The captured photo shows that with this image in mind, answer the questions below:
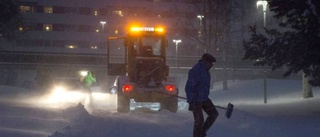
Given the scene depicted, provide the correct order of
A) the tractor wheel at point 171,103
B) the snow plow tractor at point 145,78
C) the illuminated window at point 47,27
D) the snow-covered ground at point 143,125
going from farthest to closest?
the illuminated window at point 47,27, the tractor wheel at point 171,103, the snow plow tractor at point 145,78, the snow-covered ground at point 143,125

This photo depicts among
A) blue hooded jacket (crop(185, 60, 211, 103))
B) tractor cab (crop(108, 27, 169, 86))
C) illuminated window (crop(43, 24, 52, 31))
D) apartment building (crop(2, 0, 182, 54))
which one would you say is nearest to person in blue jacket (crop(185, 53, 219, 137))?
blue hooded jacket (crop(185, 60, 211, 103))

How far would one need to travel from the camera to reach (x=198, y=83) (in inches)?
452

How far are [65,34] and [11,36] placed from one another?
154 ft

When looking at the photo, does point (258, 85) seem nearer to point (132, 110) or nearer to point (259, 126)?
point (132, 110)

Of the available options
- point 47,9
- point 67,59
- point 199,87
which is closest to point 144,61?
point 199,87

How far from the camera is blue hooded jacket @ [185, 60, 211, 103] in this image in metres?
11.5

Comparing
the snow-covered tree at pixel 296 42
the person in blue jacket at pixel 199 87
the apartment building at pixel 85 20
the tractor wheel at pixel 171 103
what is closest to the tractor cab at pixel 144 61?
the tractor wheel at pixel 171 103

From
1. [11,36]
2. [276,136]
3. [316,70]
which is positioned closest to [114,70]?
[316,70]

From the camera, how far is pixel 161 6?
86125mm

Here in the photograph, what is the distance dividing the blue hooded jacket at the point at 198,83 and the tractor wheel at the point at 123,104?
9.42 meters

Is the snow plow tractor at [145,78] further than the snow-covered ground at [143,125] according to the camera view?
Yes

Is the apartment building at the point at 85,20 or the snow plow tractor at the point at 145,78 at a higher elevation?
the apartment building at the point at 85,20

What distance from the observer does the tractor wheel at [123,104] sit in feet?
68.3

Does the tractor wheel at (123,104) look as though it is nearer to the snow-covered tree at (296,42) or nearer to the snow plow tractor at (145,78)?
the snow plow tractor at (145,78)
